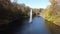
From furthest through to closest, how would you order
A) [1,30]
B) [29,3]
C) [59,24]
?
[59,24] < [29,3] < [1,30]

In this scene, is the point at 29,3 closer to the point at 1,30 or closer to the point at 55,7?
the point at 1,30

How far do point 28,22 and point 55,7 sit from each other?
185 centimetres

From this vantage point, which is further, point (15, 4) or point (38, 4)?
point (38, 4)

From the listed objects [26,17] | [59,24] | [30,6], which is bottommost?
[59,24]

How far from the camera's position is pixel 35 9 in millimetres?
6152

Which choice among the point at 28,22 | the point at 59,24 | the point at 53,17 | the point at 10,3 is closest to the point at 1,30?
the point at 10,3

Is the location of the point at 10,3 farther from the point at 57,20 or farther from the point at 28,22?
the point at 57,20

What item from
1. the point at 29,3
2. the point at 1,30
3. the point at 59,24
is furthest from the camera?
the point at 59,24

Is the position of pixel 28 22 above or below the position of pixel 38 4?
below

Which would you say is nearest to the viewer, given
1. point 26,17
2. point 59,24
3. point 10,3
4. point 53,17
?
point 10,3

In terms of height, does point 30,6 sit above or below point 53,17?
above

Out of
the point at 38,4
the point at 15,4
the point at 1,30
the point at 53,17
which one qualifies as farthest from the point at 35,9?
the point at 53,17

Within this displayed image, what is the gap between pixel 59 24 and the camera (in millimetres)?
7613

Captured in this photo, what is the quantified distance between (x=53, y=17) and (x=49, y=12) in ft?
1.38
